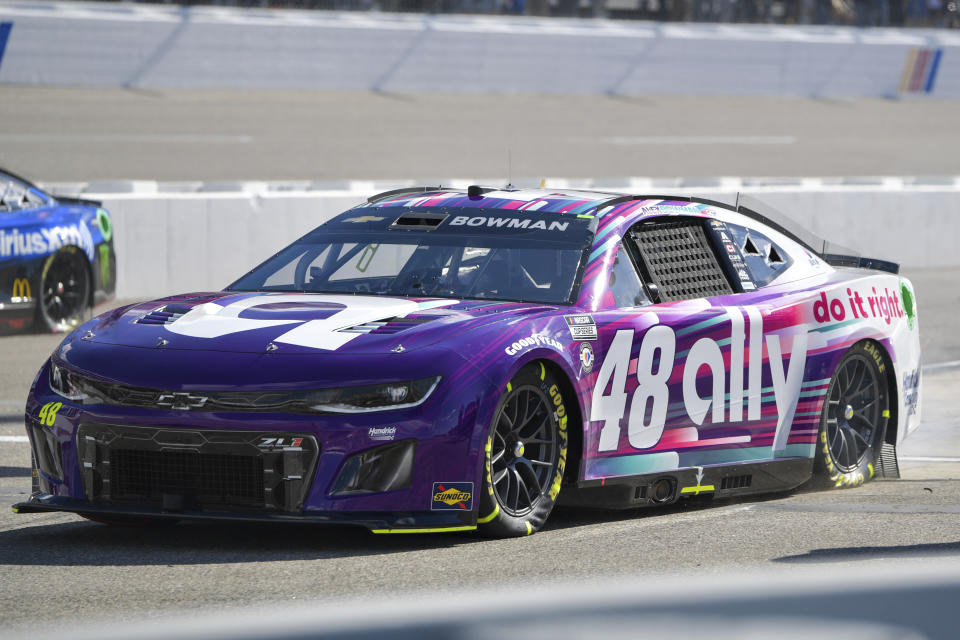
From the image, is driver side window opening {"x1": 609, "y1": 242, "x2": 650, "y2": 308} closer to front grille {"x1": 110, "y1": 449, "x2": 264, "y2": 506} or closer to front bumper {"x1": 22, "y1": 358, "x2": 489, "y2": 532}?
front bumper {"x1": 22, "y1": 358, "x2": 489, "y2": 532}

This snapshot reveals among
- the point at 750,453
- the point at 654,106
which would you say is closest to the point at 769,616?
the point at 750,453

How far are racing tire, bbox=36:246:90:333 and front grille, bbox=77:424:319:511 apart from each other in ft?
25.4

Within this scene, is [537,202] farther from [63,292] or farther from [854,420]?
[63,292]

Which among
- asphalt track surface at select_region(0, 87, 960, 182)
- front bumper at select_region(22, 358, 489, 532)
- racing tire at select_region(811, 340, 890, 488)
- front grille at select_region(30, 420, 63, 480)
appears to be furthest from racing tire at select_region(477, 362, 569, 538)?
asphalt track surface at select_region(0, 87, 960, 182)

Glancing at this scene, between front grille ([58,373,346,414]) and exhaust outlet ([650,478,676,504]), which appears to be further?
exhaust outlet ([650,478,676,504])

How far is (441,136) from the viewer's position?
27.3 m

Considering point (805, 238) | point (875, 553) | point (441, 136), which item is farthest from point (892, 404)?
point (441, 136)

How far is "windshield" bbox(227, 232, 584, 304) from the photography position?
5941mm

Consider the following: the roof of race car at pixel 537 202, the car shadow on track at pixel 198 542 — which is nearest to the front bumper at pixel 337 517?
the car shadow on track at pixel 198 542

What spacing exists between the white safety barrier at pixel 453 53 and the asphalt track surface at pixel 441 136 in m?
0.33

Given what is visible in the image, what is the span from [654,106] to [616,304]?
26144mm

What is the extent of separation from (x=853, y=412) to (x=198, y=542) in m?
3.19

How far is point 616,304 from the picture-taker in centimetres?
593

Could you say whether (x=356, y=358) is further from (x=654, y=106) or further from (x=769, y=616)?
(x=654, y=106)
